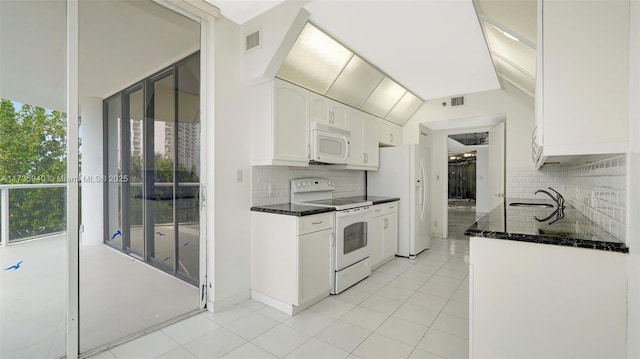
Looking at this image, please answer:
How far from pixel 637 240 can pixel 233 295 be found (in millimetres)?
2738

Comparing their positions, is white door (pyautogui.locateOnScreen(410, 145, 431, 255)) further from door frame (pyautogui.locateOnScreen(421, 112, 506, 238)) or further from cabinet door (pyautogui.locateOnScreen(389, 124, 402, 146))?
door frame (pyautogui.locateOnScreen(421, 112, 506, 238))

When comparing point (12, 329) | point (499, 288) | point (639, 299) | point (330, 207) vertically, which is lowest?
point (12, 329)

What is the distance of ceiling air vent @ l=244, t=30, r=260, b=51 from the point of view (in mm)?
2627

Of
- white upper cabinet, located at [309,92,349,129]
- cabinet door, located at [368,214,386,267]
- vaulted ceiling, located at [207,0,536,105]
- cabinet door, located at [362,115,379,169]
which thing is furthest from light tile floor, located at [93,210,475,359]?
vaulted ceiling, located at [207,0,536,105]

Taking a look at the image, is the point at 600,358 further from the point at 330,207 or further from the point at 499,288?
the point at 330,207

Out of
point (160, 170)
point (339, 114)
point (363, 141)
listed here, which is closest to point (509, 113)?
point (363, 141)

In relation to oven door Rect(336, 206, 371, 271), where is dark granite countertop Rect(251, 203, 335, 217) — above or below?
above

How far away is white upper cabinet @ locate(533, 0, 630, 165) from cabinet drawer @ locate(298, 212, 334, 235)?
1783 mm

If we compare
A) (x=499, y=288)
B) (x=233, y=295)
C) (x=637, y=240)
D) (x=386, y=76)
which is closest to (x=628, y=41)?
(x=637, y=240)

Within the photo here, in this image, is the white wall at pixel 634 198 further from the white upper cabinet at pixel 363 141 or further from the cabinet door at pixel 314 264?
the white upper cabinet at pixel 363 141

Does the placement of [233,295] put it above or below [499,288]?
below

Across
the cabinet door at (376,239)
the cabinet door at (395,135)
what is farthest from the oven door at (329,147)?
the cabinet door at (395,135)

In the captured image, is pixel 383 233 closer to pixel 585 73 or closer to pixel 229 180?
pixel 229 180

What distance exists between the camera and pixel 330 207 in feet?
9.46
